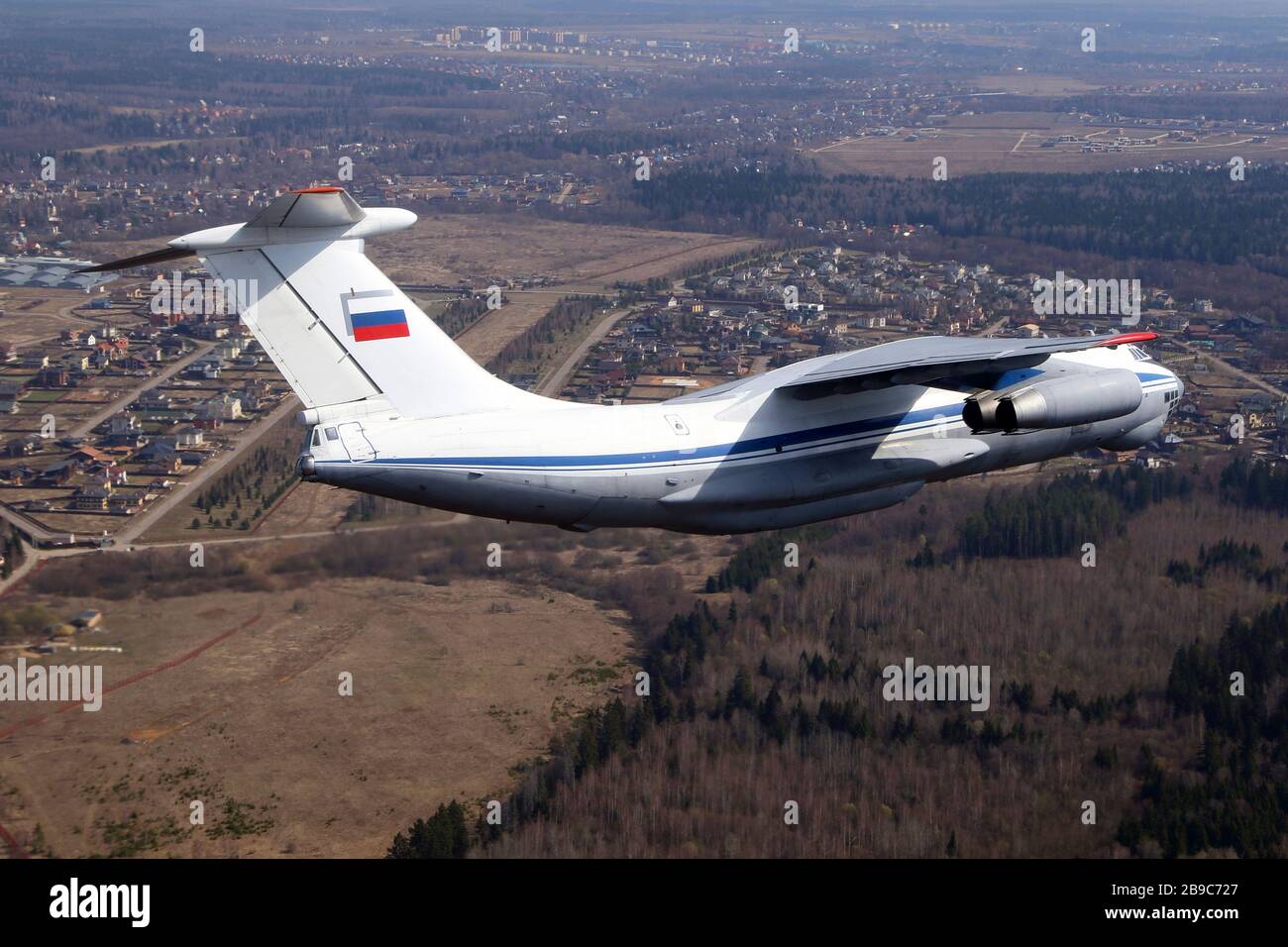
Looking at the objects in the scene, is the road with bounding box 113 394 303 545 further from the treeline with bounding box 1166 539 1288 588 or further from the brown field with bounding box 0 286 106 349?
the treeline with bounding box 1166 539 1288 588

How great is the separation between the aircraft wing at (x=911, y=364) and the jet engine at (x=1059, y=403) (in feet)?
1.36

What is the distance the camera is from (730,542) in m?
40.7

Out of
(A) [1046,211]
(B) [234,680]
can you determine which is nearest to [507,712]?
(B) [234,680]

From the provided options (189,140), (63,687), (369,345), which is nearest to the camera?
(369,345)

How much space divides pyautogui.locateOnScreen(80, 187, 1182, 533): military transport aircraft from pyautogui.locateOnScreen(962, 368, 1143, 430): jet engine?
0.08 ft

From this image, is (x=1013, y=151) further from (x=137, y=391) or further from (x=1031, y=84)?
(x=137, y=391)

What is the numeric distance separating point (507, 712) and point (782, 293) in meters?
36.8

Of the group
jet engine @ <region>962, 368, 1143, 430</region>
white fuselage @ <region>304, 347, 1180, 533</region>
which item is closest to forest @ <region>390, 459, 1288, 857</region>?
white fuselage @ <region>304, 347, 1180, 533</region>

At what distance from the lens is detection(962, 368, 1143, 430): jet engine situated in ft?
61.1

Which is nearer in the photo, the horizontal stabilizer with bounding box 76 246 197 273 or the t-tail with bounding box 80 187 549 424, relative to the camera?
the horizontal stabilizer with bounding box 76 246 197 273

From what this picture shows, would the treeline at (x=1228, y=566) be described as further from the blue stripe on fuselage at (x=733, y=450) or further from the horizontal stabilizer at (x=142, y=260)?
the horizontal stabilizer at (x=142, y=260)
